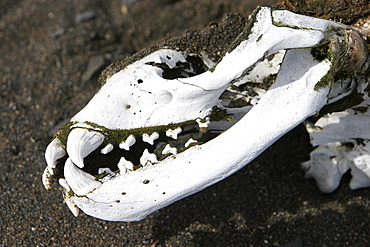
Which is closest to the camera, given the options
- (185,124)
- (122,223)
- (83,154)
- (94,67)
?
(83,154)

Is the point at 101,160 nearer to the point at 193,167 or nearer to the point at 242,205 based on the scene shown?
the point at 193,167

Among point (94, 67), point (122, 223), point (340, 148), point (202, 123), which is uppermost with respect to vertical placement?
point (202, 123)

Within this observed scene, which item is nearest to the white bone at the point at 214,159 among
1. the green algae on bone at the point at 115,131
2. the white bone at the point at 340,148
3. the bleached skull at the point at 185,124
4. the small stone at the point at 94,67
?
the bleached skull at the point at 185,124

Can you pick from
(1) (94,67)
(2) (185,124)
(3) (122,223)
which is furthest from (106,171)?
(1) (94,67)

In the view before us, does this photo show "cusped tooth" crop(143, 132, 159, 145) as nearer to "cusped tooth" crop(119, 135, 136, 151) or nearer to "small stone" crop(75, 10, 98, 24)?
"cusped tooth" crop(119, 135, 136, 151)

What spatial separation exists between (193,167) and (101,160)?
296mm

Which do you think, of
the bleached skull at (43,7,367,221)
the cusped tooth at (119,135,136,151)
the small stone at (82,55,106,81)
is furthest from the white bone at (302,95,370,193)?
the small stone at (82,55,106,81)

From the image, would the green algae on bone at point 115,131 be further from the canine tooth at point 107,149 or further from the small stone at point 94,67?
the small stone at point 94,67

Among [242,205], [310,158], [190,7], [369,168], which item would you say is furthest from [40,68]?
[369,168]

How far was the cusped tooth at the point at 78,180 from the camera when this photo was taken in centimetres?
121

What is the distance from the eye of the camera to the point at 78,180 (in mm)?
1213

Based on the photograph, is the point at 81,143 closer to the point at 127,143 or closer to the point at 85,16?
the point at 127,143

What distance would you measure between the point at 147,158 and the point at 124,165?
73 millimetres

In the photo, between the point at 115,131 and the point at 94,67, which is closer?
the point at 115,131
